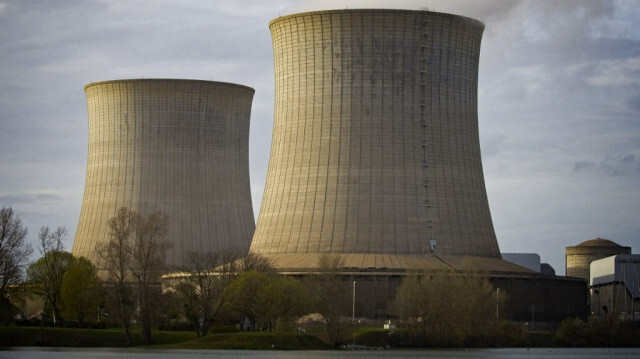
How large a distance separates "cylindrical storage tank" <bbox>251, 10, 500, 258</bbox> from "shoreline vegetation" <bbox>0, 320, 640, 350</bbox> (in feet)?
12.0

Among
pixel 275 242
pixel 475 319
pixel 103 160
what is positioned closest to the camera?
pixel 475 319

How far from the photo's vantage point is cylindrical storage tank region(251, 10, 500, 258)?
145 feet

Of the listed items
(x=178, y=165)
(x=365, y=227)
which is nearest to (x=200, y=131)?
(x=178, y=165)

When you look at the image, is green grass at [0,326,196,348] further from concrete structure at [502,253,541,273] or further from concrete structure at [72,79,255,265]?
concrete structure at [502,253,541,273]

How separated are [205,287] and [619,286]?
25.0 m

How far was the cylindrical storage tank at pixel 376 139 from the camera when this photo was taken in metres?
44.1

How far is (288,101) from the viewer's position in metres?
45.4

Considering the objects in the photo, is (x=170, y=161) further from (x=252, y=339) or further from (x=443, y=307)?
(x=443, y=307)

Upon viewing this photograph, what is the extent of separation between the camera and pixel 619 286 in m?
61.8

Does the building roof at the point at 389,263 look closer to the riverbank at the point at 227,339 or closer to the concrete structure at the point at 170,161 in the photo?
the riverbank at the point at 227,339

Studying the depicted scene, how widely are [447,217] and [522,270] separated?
250 inches

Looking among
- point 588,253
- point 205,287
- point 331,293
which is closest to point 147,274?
point 205,287

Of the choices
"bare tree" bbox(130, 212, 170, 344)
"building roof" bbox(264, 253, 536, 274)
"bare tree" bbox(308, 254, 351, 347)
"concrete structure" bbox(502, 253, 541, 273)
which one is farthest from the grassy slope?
"concrete structure" bbox(502, 253, 541, 273)

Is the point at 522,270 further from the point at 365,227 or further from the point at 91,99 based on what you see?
the point at 91,99
